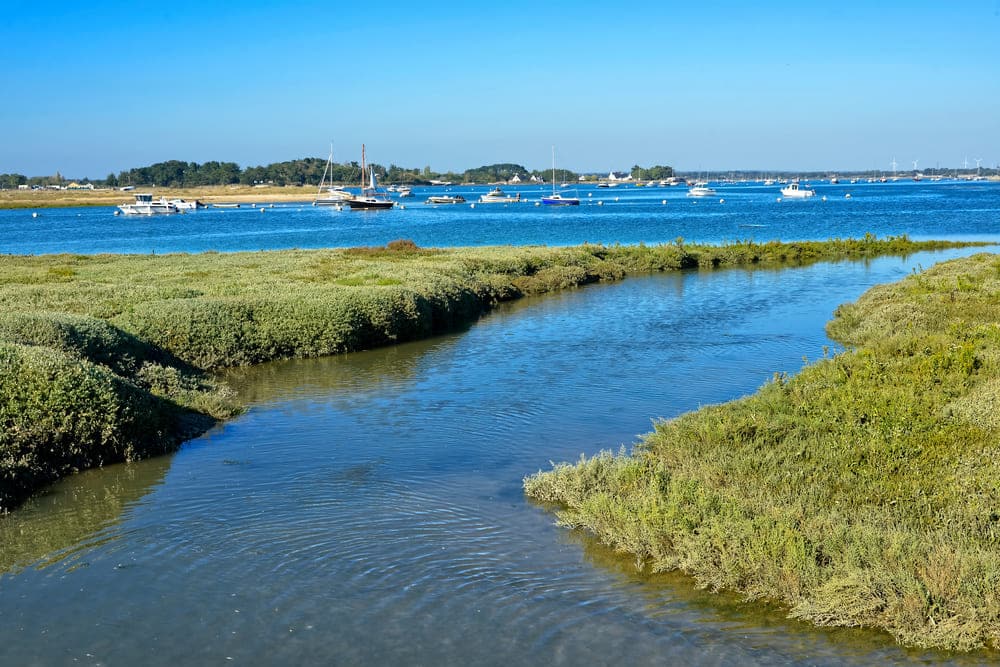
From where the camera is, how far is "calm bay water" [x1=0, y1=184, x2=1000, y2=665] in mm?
8930

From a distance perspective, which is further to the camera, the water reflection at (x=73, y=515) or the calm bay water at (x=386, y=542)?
the water reflection at (x=73, y=515)

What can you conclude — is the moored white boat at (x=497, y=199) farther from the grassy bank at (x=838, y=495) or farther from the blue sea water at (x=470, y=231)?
the grassy bank at (x=838, y=495)

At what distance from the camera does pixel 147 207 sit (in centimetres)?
13762

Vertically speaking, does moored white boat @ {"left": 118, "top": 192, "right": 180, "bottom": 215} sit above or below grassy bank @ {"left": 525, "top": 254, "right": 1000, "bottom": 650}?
above

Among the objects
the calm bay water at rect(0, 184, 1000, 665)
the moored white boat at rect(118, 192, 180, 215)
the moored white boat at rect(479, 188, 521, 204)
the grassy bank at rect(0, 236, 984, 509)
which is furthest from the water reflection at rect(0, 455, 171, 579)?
the moored white boat at rect(479, 188, 521, 204)

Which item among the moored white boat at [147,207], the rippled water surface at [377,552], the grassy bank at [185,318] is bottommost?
the rippled water surface at [377,552]

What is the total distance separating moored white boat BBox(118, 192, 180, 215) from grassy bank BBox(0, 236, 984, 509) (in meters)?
96.9

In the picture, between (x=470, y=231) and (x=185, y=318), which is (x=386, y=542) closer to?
(x=185, y=318)

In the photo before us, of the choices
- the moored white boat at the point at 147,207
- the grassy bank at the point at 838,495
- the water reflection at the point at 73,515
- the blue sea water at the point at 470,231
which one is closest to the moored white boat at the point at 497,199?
the moored white boat at the point at 147,207

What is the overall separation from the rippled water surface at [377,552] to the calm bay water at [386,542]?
33mm

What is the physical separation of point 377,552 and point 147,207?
13872 centimetres

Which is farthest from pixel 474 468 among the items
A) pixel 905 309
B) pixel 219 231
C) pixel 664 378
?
pixel 219 231

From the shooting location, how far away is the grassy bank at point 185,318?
1449 cm

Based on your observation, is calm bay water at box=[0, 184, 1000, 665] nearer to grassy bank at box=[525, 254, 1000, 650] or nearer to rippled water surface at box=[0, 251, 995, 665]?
rippled water surface at box=[0, 251, 995, 665]
